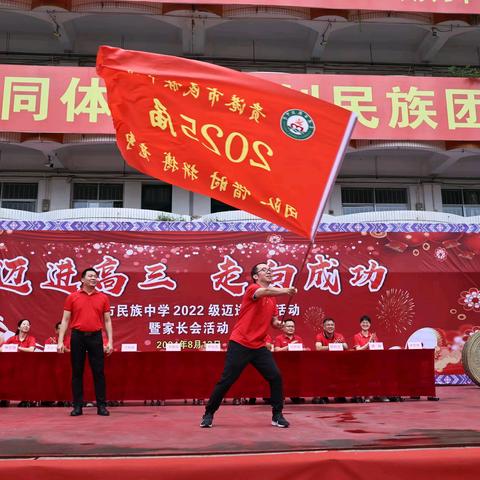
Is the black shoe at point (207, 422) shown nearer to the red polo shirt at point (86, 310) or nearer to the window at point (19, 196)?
the red polo shirt at point (86, 310)

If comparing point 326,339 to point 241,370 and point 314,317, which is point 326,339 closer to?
point 314,317

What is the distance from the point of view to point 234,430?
4035mm

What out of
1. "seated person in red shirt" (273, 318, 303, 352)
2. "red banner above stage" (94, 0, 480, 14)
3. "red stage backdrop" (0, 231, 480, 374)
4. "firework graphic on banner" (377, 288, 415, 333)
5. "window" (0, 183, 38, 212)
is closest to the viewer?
"seated person in red shirt" (273, 318, 303, 352)

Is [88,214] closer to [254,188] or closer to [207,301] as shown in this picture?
[207,301]

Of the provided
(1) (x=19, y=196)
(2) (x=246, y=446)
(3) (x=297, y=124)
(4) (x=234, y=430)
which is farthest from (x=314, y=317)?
(1) (x=19, y=196)

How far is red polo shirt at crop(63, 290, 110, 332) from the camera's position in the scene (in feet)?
17.3

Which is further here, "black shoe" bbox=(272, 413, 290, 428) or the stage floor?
"black shoe" bbox=(272, 413, 290, 428)

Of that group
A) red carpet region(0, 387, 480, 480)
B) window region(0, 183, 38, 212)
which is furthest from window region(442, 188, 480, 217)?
window region(0, 183, 38, 212)

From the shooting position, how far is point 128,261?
9.43 metres

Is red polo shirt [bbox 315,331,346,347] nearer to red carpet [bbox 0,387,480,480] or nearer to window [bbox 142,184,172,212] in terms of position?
red carpet [bbox 0,387,480,480]

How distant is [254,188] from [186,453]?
242cm

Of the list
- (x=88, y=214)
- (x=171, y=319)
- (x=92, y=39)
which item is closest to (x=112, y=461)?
(x=171, y=319)

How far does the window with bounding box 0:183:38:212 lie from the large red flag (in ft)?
29.6

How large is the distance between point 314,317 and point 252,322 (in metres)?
5.34
